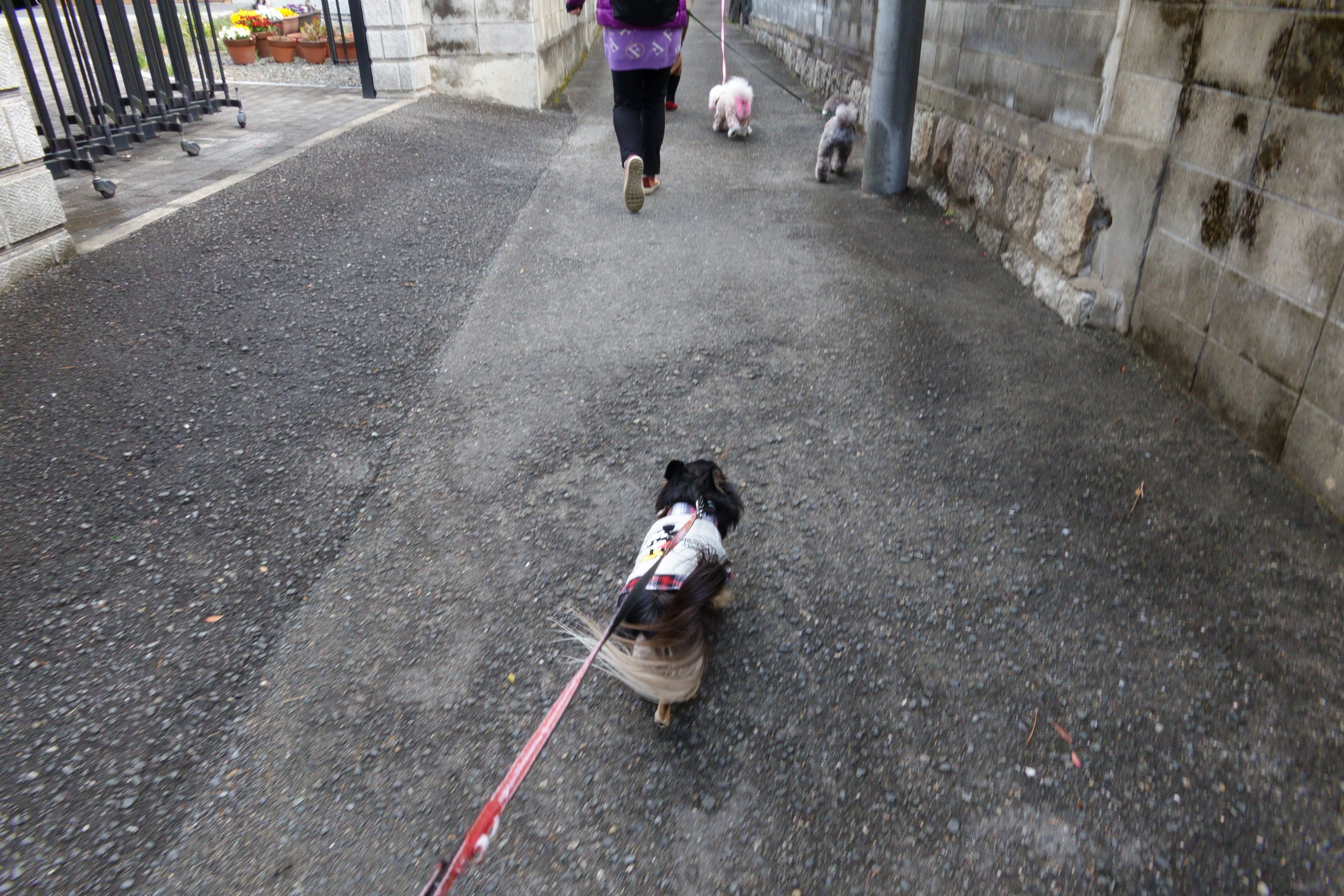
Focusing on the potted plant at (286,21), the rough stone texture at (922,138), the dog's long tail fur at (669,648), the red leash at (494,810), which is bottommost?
the dog's long tail fur at (669,648)

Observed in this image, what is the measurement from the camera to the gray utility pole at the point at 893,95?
20.7 feet

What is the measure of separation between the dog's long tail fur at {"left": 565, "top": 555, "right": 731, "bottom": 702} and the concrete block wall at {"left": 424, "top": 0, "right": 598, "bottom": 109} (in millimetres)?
9449

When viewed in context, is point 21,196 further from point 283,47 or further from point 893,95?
point 283,47

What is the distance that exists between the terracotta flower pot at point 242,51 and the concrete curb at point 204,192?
5997 millimetres

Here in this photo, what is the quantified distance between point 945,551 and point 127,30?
8722 mm

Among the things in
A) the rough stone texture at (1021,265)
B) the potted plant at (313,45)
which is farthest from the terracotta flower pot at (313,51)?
the rough stone texture at (1021,265)

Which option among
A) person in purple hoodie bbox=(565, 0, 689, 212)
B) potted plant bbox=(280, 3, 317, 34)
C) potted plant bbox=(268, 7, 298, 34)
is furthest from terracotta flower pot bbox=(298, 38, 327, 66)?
person in purple hoodie bbox=(565, 0, 689, 212)

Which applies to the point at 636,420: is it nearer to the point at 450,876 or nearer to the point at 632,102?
the point at 450,876

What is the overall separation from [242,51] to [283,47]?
0.60 meters

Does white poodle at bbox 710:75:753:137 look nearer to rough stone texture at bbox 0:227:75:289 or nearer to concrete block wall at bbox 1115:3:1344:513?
concrete block wall at bbox 1115:3:1344:513

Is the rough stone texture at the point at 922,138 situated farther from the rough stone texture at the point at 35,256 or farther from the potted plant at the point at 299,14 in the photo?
the potted plant at the point at 299,14

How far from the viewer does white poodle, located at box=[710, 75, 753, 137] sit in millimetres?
8727

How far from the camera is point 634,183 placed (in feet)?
20.1

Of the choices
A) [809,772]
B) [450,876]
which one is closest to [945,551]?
[809,772]
